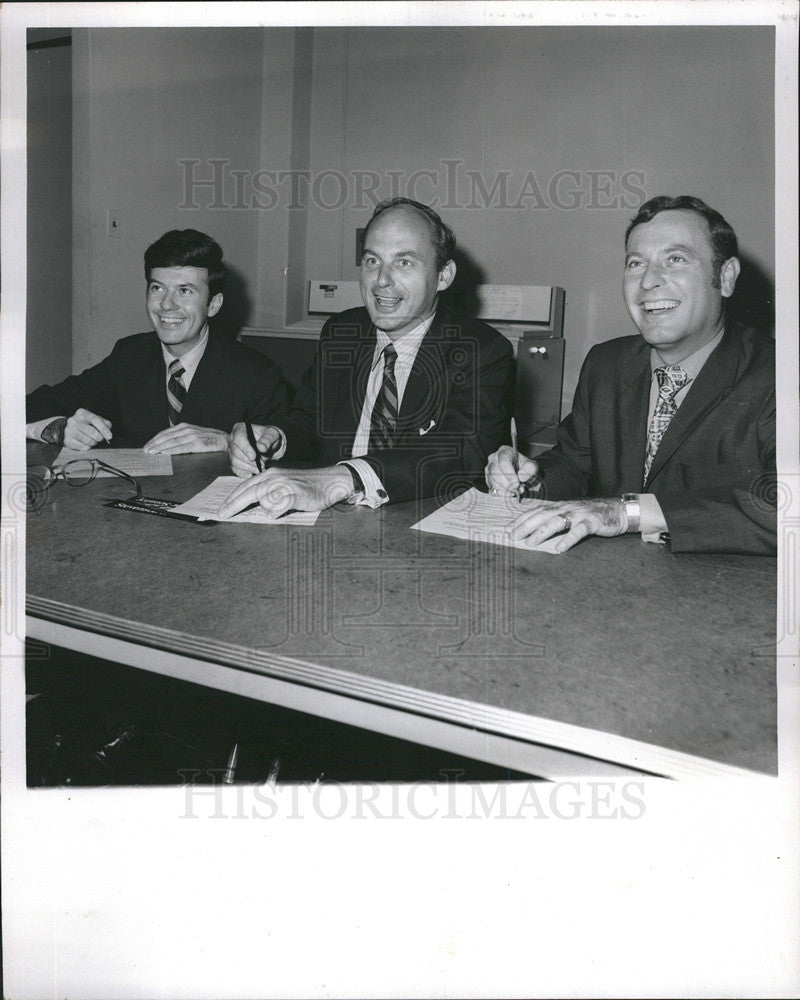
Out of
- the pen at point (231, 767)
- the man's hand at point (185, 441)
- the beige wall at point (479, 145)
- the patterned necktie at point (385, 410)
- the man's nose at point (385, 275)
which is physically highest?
the beige wall at point (479, 145)

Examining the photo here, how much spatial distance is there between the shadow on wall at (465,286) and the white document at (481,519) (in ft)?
4.43

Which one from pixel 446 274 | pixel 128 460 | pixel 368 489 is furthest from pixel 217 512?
pixel 446 274

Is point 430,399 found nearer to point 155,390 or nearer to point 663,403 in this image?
point 663,403

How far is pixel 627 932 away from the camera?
1.01 metres

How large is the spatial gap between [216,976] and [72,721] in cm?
45

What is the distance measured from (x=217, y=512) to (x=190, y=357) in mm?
1085

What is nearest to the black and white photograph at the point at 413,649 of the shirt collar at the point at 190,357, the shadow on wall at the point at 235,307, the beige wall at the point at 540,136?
the shirt collar at the point at 190,357

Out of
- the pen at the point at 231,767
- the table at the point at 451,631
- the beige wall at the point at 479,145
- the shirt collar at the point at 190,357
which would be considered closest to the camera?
the table at the point at 451,631

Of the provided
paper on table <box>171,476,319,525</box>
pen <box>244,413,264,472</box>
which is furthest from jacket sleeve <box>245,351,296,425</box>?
paper on table <box>171,476,319,525</box>

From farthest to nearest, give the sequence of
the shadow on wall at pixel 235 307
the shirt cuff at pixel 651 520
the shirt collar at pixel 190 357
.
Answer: the shadow on wall at pixel 235 307
the shirt collar at pixel 190 357
the shirt cuff at pixel 651 520

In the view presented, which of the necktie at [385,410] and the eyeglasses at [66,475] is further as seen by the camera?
the necktie at [385,410]

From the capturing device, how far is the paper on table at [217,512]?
1.34m

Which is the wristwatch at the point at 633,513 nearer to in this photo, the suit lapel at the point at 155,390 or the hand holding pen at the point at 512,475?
the hand holding pen at the point at 512,475

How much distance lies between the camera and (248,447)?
69.0 inches
